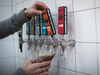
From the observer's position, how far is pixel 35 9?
0.86 m

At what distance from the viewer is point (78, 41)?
0.76 meters

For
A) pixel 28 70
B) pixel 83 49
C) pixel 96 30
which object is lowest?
pixel 28 70

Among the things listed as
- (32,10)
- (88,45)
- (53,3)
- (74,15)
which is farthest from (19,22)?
(88,45)

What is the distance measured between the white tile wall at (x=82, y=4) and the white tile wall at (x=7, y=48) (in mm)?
883

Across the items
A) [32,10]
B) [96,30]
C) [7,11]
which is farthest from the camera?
[7,11]

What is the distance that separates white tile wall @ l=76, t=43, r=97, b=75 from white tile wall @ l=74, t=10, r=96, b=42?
0.04m

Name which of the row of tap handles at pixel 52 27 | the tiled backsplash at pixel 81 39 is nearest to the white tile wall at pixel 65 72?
the tiled backsplash at pixel 81 39

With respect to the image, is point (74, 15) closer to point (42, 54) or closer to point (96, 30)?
point (96, 30)

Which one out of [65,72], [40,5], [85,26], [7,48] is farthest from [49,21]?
[7,48]

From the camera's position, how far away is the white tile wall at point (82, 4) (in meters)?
0.69

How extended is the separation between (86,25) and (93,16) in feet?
0.22

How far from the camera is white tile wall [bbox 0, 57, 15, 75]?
131cm

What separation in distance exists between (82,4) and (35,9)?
332 mm

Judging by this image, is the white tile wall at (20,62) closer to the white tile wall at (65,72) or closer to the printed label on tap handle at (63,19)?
the white tile wall at (65,72)
